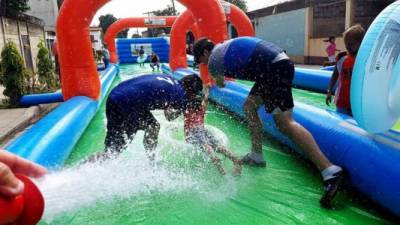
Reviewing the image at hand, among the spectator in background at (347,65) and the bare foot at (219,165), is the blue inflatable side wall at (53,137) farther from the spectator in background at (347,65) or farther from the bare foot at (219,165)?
the spectator in background at (347,65)

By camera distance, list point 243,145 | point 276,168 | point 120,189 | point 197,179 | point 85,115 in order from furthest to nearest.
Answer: point 85,115 → point 243,145 → point 276,168 → point 197,179 → point 120,189

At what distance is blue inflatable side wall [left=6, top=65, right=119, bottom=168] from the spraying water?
0.21 m

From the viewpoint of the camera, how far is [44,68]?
8469 mm

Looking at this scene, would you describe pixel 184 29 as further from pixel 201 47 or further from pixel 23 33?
pixel 23 33

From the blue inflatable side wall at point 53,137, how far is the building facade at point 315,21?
12304 millimetres

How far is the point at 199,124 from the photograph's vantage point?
2922mm

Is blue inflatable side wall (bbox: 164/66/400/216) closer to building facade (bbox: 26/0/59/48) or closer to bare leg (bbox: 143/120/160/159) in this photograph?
bare leg (bbox: 143/120/160/159)

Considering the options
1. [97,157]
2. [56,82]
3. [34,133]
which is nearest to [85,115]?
[34,133]

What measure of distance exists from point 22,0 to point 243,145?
22729mm

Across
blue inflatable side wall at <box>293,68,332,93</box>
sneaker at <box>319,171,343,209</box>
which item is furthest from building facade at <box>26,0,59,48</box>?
sneaker at <box>319,171,343,209</box>

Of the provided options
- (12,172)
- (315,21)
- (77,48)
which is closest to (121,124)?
(12,172)

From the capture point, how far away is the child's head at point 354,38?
10.8ft

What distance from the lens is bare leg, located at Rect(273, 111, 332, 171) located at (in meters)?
2.63

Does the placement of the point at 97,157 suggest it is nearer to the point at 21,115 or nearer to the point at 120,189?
the point at 120,189
